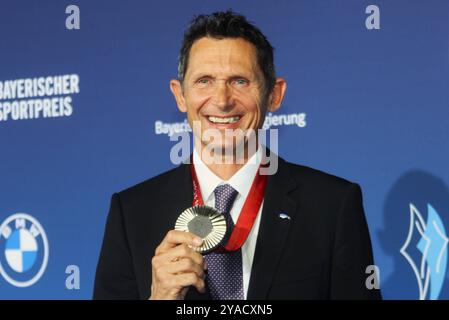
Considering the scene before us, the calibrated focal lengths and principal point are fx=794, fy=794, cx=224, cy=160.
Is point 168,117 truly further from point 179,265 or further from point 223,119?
point 179,265

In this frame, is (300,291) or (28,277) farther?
(28,277)

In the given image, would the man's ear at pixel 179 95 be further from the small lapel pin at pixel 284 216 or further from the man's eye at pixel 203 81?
the small lapel pin at pixel 284 216

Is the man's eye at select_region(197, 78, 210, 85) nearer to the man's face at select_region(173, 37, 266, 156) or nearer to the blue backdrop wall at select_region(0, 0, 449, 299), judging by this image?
the man's face at select_region(173, 37, 266, 156)

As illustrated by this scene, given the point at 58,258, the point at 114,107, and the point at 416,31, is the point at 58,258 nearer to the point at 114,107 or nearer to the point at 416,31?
the point at 114,107

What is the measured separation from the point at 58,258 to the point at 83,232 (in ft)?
0.52

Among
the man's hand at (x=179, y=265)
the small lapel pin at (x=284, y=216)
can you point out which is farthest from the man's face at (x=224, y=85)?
the man's hand at (x=179, y=265)

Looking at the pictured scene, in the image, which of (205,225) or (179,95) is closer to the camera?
(205,225)

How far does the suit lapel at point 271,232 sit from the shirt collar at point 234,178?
5cm

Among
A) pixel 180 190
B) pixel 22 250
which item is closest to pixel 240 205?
pixel 180 190

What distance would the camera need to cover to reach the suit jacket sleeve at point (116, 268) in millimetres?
1856

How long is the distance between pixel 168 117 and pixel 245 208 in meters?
1.39

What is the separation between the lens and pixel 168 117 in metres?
3.16
